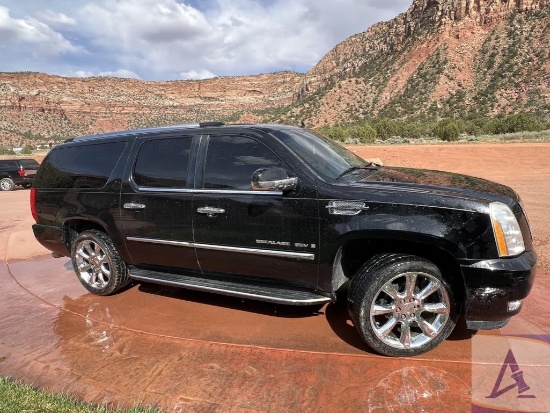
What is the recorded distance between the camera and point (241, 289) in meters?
3.93

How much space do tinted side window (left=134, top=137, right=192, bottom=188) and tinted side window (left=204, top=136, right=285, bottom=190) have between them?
292mm

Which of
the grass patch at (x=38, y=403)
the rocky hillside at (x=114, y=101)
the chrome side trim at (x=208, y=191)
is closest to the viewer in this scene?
the grass patch at (x=38, y=403)

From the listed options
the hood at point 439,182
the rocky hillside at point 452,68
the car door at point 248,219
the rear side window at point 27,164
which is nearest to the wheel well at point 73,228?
the car door at point 248,219

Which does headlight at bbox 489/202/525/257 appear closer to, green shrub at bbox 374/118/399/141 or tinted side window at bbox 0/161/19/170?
tinted side window at bbox 0/161/19/170

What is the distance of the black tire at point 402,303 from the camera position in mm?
3324

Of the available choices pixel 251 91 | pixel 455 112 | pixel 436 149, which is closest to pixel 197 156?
pixel 436 149

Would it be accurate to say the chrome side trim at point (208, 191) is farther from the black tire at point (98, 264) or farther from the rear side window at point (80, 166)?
the black tire at point (98, 264)

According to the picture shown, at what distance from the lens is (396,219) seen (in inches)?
127

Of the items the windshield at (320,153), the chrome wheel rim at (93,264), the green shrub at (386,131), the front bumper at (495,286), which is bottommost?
the chrome wheel rim at (93,264)

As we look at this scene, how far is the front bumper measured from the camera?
3090 millimetres

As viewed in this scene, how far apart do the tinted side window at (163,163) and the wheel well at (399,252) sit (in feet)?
5.63

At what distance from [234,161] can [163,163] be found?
0.88 m

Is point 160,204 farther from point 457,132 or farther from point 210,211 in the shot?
point 457,132

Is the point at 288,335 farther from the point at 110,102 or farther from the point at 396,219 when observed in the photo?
the point at 110,102
